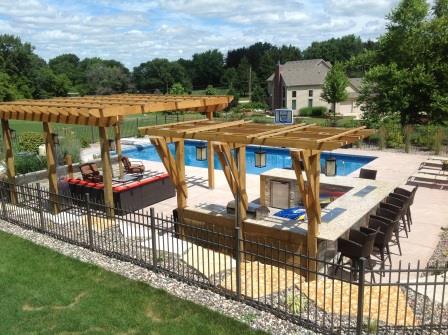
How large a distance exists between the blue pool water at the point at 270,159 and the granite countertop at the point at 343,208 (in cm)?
698

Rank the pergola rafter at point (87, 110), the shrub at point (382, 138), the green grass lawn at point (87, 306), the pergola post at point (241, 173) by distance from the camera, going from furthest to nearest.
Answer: the shrub at point (382, 138) < the pergola rafter at point (87, 110) < the pergola post at point (241, 173) < the green grass lawn at point (87, 306)

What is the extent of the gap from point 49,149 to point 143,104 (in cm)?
300

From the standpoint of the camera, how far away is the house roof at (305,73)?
51847 millimetres

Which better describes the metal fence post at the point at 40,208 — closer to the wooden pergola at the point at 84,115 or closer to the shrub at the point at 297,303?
the wooden pergola at the point at 84,115

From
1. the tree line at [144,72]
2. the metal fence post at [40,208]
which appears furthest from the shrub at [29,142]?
the tree line at [144,72]

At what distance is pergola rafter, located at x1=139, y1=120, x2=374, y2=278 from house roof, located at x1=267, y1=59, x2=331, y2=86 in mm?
43879

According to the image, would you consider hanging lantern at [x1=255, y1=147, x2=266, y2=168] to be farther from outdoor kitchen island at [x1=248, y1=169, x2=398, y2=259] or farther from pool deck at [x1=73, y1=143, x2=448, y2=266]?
pool deck at [x1=73, y1=143, x2=448, y2=266]

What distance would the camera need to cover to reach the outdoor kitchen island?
777cm

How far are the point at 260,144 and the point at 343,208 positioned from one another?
8.85 ft

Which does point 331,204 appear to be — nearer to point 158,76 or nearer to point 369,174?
point 369,174

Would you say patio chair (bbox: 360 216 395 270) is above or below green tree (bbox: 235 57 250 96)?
below

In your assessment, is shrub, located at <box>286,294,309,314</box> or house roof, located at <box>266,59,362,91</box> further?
house roof, located at <box>266,59,362,91</box>

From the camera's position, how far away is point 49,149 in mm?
11008

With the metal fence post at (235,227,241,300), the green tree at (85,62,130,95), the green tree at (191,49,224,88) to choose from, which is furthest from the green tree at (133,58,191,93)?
the metal fence post at (235,227,241,300)
